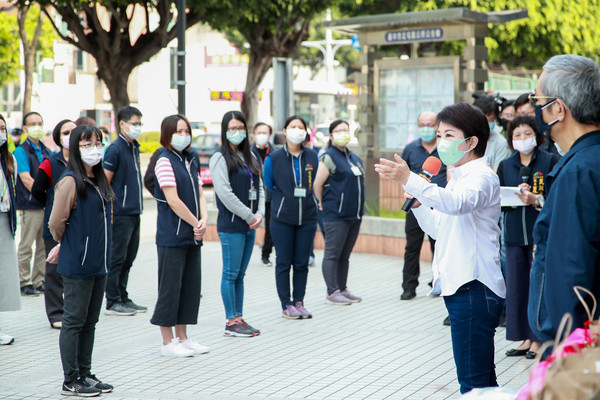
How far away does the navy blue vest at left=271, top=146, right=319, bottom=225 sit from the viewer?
8094 mm

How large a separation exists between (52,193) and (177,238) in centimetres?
163

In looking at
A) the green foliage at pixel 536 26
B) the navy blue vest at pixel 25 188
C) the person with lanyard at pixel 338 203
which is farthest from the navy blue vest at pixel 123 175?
the green foliage at pixel 536 26

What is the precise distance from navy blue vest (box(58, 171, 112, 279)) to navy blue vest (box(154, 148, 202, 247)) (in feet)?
3.01

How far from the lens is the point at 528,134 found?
6539 mm

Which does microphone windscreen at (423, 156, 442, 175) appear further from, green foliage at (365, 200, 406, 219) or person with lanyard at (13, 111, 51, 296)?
green foliage at (365, 200, 406, 219)

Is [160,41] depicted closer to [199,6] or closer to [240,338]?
[199,6]

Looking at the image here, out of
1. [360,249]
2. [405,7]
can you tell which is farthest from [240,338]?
[405,7]

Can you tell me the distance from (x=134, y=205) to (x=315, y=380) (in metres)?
3.26

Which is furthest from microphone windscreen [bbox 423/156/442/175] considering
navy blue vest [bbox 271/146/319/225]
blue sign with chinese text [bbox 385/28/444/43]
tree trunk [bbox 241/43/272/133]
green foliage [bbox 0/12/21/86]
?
green foliage [bbox 0/12/21/86]

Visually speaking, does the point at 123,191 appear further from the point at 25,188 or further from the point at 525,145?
the point at 525,145

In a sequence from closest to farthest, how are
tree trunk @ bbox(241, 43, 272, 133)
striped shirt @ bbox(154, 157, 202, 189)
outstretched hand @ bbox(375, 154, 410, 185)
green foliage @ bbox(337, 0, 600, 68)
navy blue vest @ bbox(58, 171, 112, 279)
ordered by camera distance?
outstretched hand @ bbox(375, 154, 410, 185) < navy blue vest @ bbox(58, 171, 112, 279) < striped shirt @ bbox(154, 157, 202, 189) < tree trunk @ bbox(241, 43, 272, 133) < green foliage @ bbox(337, 0, 600, 68)

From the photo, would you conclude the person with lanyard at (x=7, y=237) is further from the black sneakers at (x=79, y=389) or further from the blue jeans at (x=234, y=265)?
the blue jeans at (x=234, y=265)

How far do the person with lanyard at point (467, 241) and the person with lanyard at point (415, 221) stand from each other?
4665 millimetres

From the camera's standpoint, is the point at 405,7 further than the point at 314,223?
Yes
